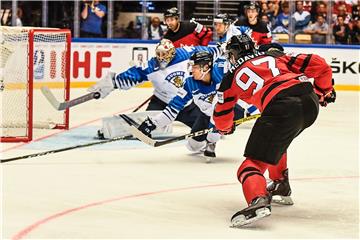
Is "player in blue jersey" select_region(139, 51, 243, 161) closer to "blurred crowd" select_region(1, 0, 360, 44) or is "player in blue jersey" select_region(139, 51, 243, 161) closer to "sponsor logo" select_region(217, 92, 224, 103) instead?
"sponsor logo" select_region(217, 92, 224, 103)

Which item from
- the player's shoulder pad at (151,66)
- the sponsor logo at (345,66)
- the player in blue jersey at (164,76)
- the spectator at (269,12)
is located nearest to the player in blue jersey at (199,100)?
the player in blue jersey at (164,76)

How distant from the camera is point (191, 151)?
6539mm

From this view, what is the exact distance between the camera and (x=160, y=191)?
509cm

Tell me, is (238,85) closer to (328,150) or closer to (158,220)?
(158,220)

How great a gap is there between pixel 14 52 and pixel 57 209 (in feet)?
10.6

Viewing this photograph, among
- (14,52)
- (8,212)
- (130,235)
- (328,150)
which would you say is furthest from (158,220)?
(14,52)

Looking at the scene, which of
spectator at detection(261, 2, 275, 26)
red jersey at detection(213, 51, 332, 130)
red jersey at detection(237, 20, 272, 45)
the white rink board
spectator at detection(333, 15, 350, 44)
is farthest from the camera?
spectator at detection(261, 2, 275, 26)

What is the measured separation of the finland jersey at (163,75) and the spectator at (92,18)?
479cm

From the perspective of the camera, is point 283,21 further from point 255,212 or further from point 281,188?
point 255,212

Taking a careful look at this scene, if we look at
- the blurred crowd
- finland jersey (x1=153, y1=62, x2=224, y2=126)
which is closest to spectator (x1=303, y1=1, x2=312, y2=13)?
the blurred crowd

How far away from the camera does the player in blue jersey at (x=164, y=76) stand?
6.58 meters

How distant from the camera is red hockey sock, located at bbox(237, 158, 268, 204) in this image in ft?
13.5

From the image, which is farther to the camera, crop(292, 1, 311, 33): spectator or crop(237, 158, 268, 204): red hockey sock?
crop(292, 1, 311, 33): spectator

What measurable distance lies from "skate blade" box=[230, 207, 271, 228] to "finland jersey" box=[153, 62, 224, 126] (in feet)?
6.01
